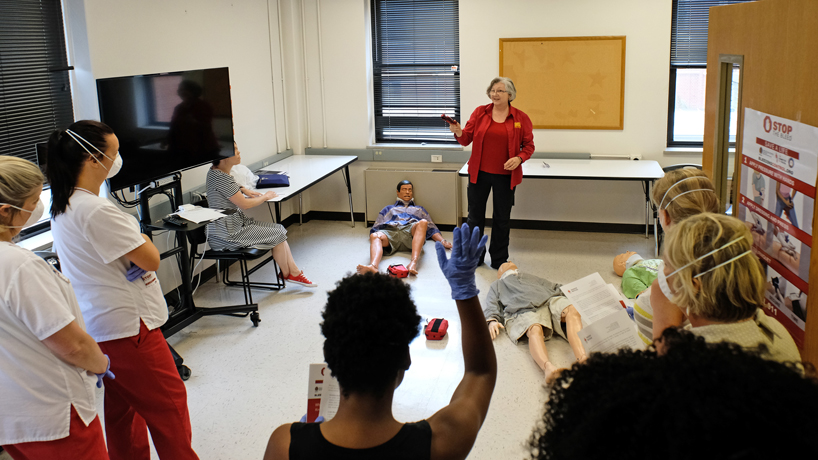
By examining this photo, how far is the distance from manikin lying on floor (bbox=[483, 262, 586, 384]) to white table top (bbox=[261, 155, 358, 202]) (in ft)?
5.69

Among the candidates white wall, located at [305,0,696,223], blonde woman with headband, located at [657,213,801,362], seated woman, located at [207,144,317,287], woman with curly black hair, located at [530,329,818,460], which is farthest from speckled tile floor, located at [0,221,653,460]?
woman with curly black hair, located at [530,329,818,460]

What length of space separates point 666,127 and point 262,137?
3606 millimetres

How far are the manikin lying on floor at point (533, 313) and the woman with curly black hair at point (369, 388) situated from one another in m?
2.37

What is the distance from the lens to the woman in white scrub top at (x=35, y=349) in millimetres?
1660

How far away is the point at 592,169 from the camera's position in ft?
17.7

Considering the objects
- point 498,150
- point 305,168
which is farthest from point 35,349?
point 305,168

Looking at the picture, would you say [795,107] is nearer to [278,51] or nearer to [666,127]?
[666,127]

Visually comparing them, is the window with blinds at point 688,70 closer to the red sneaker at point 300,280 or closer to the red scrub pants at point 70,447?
the red sneaker at point 300,280

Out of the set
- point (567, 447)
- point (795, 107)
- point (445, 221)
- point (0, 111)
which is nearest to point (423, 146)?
Result: point (445, 221)

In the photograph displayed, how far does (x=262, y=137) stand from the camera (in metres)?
5.85

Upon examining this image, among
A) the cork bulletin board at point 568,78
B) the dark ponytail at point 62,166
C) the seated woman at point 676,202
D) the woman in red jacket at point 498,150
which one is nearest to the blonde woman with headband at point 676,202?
the seated woman at point 676,202

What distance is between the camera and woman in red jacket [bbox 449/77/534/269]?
189 inches

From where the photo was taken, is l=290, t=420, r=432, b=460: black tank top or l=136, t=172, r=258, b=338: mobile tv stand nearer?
l=290, t=420, r=432, b=460: black tank top

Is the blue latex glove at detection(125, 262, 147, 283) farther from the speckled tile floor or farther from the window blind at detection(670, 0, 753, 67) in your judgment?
the window blind at detection(670, 0, 753, 67)
